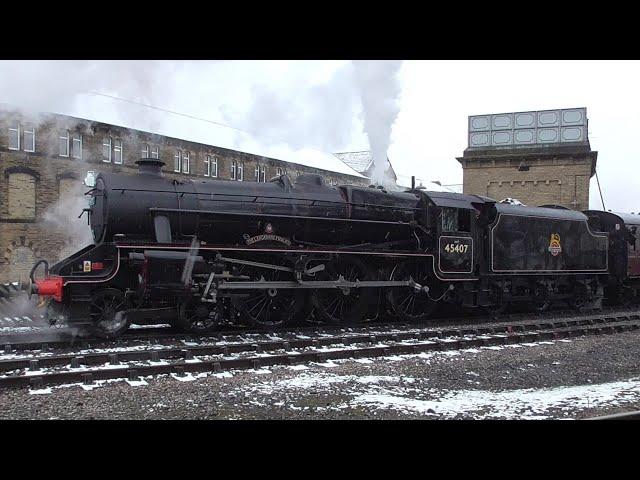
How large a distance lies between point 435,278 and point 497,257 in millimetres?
1797

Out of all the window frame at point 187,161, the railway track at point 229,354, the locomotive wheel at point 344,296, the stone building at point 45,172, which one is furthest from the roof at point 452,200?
the window frame at point 187,161

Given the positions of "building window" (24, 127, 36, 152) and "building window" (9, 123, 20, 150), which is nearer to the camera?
"building window" (9, 123, 20, 150)

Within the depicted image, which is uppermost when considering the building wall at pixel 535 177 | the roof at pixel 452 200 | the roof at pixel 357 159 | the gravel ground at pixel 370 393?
the roof at pixel 357 159

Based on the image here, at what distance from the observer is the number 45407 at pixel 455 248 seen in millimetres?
12094

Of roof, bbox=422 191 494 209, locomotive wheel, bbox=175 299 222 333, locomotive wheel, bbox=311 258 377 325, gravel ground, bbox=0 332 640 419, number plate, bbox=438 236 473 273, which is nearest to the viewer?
gravel ground, bbox=0 332 640 419

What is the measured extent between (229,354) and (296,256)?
9.12ft

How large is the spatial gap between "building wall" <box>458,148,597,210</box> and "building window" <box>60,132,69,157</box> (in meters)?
21.6

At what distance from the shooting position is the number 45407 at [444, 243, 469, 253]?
1209 centimetres

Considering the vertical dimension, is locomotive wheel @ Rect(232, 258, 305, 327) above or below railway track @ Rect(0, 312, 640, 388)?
above

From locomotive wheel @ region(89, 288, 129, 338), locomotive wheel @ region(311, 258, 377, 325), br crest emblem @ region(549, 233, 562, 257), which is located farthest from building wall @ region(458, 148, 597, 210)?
locomotive wheel @ region(89, 288, 129, 338)

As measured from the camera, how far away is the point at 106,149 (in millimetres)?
26844

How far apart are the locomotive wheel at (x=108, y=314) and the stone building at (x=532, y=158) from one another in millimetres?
27301

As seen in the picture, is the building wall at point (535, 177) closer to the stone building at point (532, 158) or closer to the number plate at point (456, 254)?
the stone building at point (532, 158)

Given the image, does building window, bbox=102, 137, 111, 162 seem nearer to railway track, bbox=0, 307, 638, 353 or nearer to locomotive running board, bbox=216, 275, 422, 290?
railway track, bbox=0, 307, 638, 353
